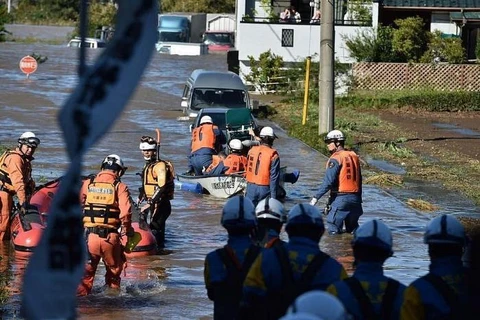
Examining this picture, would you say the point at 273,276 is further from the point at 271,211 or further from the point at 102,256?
the point at 102,256

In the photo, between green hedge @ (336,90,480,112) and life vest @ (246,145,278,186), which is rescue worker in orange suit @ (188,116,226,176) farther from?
green hedge @ (336,90,480,112)

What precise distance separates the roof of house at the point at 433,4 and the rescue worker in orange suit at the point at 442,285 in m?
38.5

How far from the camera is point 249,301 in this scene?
7125 mm

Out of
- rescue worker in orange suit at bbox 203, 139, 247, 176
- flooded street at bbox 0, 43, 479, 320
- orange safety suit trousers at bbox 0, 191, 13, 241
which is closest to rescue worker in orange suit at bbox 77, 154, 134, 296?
flooded street at bbox 0, 43, 479, 320

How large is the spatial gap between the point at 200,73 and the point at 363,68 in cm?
1098

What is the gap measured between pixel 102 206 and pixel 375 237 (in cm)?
592

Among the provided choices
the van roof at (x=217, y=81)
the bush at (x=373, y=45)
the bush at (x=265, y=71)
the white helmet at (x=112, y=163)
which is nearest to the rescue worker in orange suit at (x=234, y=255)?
the white helmet at (x=112, y=163)

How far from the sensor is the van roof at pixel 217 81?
30.2m

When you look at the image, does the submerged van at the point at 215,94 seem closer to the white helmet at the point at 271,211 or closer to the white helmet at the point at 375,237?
the white helmet at the point at 271,211

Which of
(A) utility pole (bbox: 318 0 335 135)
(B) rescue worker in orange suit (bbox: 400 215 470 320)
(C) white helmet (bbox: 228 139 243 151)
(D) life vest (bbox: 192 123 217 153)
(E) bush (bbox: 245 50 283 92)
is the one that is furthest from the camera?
(E) bush (bbox: 245 50 283 92)


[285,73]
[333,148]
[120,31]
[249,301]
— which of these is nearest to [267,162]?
[333,148]

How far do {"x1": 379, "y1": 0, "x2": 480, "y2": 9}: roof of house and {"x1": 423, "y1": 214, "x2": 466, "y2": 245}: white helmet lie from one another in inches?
1511

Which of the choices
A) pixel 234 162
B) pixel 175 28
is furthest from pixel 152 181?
pixel 175 28

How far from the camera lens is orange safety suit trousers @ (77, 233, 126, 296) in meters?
12.2
